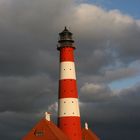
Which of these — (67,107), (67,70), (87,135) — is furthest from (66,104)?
(87,135)

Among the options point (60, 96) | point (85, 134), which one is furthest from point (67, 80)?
point (85, 134)

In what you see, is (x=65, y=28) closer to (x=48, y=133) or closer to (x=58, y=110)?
(x=58, y=110)

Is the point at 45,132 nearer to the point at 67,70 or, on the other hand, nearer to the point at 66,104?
the point at 66,104

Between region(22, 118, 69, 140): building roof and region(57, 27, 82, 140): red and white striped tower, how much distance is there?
230 cm

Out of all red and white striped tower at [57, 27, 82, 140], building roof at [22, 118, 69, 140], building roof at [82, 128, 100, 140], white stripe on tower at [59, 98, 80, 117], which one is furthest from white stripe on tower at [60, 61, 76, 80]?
building roof at [82, 128, 100, 140]

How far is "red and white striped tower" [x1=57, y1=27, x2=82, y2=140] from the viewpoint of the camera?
211 feet

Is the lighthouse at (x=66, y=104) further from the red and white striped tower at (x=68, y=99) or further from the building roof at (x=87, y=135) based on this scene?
the building roof at (x=87, y=135)

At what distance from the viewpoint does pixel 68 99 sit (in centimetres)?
6431

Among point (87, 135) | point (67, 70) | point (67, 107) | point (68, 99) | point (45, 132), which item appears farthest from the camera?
point (87, 135)

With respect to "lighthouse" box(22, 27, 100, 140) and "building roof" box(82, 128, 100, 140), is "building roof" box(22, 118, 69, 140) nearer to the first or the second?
"lighthouse" box(22, 27, 100, 140)

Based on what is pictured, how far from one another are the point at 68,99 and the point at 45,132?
21.9 ft

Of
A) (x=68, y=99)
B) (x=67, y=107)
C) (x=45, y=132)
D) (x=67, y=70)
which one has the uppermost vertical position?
(x=67, y=70)

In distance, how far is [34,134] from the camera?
202 feet

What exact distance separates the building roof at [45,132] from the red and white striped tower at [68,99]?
90.7 inches
